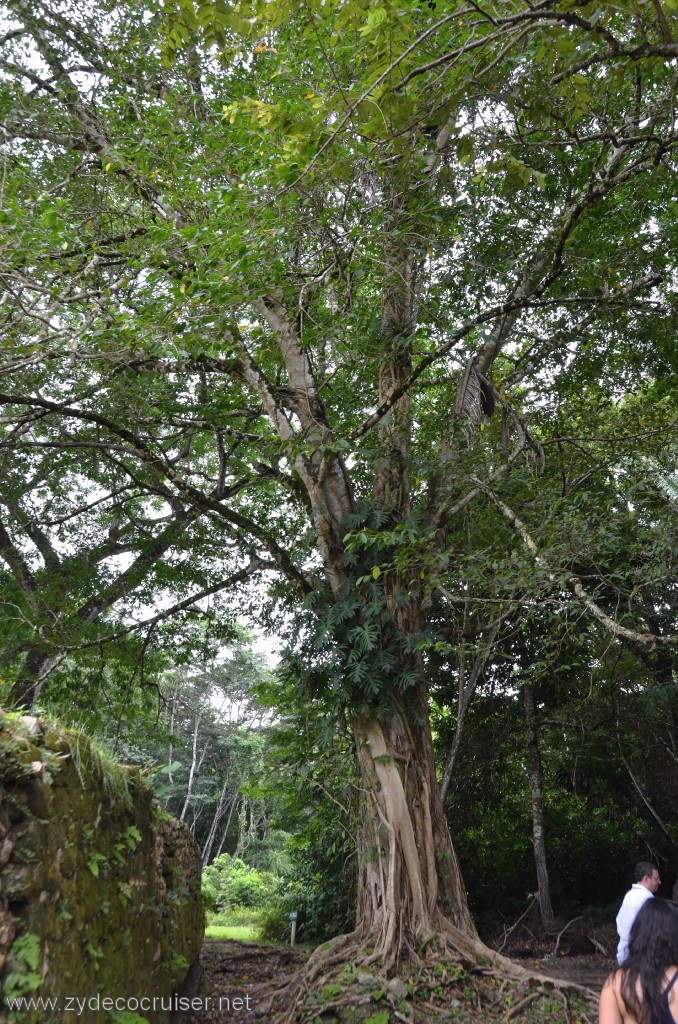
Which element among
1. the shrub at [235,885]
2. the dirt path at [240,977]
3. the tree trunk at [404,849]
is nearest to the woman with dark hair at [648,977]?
the tree trunk at [404,849]

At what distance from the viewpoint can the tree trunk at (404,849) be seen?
5195mm

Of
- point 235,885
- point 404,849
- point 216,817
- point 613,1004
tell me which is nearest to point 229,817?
point 216,817

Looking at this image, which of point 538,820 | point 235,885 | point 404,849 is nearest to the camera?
point 404,849

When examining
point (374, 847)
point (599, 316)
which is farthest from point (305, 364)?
point (374, 847)

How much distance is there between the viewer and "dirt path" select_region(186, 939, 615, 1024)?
4484 mm

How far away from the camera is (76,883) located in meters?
2.86

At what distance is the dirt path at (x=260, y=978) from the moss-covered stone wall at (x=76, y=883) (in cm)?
110

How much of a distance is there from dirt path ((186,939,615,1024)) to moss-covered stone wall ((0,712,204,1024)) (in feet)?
3.61

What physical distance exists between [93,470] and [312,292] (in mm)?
4644

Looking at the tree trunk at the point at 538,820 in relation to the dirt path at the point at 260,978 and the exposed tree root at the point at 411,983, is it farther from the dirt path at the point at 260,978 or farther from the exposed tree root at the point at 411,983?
the exposed tree root at the point at 411,983

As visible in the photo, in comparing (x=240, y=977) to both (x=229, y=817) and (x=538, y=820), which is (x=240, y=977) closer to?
(x=538, y=820)

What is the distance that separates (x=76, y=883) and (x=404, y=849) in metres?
3.38

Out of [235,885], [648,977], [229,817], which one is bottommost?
[235,885]

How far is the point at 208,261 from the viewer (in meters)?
4.78
